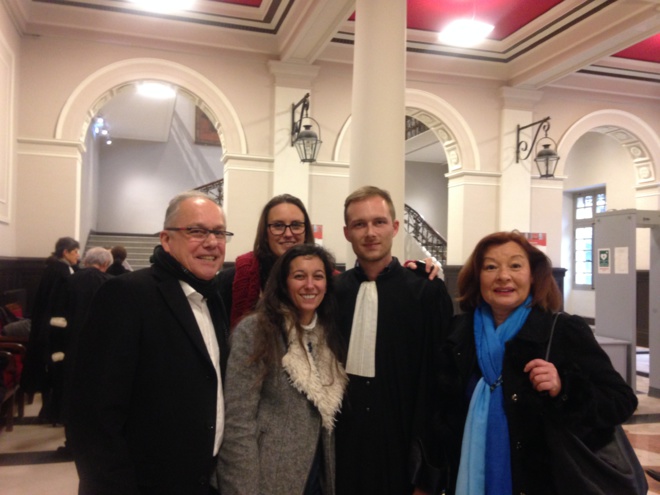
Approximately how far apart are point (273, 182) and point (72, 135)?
8.42ft

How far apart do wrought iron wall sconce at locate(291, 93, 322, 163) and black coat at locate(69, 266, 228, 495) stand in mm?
5190

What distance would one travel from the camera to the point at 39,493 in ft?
11.9

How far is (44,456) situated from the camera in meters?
4.29

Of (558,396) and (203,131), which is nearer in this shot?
(558,396)

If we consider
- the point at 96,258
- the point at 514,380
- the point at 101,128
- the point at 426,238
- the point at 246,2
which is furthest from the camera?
the point at 426,238

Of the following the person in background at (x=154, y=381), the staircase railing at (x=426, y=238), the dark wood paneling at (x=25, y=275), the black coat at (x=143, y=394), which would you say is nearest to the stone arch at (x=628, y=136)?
the staircase railing at (x=426, y=238)

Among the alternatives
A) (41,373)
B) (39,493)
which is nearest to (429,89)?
(41,373)

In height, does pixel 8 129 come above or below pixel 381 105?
above

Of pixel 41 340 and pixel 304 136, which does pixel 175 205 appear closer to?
pixel 41 340

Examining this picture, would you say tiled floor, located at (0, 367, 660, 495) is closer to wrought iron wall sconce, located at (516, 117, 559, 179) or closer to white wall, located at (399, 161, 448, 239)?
wrought iron wall sconce, located at (516, 117, 559, 179)

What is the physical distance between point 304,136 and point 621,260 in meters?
3.91

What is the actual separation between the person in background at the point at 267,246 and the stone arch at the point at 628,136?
7.46 metres

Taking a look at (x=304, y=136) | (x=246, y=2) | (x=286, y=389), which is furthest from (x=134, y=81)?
(x=286, y=389)

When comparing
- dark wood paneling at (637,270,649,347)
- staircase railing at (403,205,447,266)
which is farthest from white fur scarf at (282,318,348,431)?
staircase railing at (403,205,447,266)
